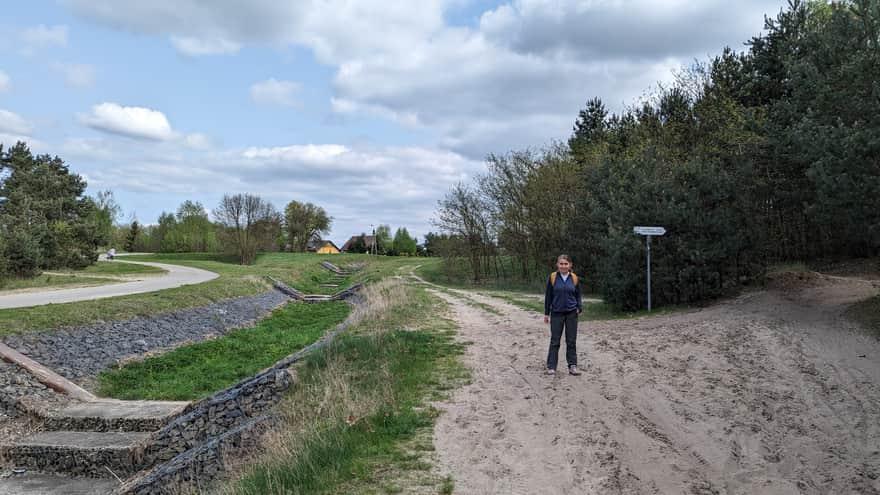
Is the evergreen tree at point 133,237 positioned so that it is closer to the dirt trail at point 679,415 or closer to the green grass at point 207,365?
the green grass at point 207,365

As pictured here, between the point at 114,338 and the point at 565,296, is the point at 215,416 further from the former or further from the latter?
the point at 565,296

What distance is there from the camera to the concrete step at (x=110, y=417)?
11.1 metres

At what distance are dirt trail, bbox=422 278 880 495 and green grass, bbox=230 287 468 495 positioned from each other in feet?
1.39

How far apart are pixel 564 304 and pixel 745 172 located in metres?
11.9

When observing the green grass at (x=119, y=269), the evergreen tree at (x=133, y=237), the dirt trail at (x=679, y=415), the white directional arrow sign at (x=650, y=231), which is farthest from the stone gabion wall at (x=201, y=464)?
the evergreen tree at (x=133, y=237)

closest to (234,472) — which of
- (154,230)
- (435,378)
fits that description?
(435,378)

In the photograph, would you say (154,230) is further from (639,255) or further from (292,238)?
(639,255)

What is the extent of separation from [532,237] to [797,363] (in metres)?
23.7

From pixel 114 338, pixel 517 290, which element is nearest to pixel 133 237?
pixel 517 290

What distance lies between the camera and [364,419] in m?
7.42

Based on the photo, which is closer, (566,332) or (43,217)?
(566,332)

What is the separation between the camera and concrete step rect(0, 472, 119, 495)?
9328 mm

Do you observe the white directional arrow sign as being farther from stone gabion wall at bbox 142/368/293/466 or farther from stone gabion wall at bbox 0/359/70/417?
stone gabion wall at bbox 0/359/70/417

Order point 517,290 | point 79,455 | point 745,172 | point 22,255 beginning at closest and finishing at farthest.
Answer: point 79,455, point 745,172, point 22,255, point 517,290
